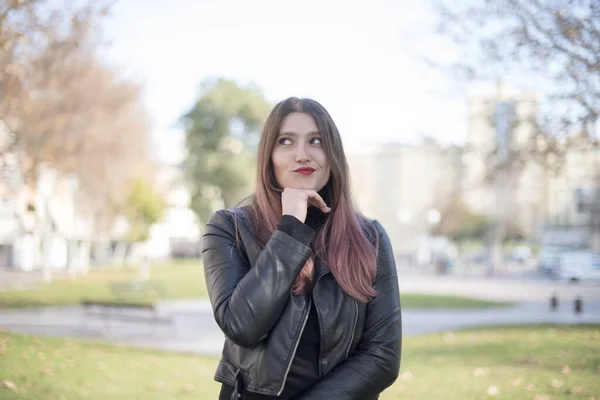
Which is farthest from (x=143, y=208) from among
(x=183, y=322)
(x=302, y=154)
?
(x=302, y=154)

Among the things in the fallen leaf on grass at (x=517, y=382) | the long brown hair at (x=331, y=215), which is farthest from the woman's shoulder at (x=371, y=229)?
the fallen leaf on grass at (x=517, y=382)

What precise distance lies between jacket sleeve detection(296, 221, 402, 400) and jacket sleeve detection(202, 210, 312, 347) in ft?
0.87

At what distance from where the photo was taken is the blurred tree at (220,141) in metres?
56.2

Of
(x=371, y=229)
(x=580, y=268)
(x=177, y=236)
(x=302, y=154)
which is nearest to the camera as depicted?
(x=302, y=154)

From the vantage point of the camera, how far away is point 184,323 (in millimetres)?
17547

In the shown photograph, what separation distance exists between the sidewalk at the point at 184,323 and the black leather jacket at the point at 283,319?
10.7 m

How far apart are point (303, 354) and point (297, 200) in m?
0.48

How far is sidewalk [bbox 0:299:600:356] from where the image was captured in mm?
14312

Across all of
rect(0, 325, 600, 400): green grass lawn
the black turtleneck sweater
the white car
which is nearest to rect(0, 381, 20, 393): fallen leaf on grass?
rect(0, 325, 600, 400): green grass lawn

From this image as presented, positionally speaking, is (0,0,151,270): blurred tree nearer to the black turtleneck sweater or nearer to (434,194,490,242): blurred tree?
the black turtleneck sweater

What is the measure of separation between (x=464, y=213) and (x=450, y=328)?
169 ft

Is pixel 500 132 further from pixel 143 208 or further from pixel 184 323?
pixel 143 208

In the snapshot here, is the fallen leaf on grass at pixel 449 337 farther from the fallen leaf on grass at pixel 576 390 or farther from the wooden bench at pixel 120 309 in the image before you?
the wooden bench at pixel 120 309

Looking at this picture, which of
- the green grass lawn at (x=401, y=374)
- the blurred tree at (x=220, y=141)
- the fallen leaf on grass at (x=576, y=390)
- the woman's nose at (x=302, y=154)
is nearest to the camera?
the woman's nose at (x=302, y=154)
